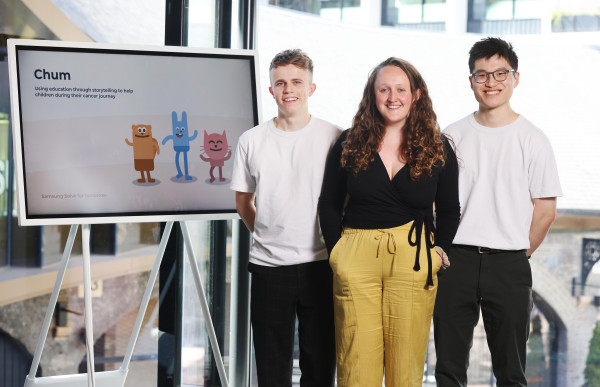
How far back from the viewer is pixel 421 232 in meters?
1.88

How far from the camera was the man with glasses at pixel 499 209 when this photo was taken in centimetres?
208

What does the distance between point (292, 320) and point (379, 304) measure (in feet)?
1.09

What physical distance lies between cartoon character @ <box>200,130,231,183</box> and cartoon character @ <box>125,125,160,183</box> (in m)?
0.19

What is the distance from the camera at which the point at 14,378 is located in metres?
2.81

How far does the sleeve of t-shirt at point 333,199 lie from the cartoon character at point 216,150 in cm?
67

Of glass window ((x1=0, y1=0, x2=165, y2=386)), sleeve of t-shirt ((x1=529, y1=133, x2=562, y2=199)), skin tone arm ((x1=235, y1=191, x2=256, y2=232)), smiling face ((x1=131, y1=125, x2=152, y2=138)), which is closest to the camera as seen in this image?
sleeve of t-shirt ((x1=529, y1=133, x2=562, y2=199))

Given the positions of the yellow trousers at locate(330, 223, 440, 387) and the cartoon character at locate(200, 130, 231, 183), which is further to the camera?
the cartoon character at locate(200, 130, 231, 183)

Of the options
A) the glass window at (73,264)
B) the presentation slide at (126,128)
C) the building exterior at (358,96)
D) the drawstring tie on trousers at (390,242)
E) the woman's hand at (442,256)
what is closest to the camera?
the drawstring tie on trousers at (390,242)

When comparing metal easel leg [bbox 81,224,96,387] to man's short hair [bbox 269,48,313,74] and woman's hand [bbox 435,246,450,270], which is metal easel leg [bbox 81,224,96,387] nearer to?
man's short hair [bbox 269,48,313,74]

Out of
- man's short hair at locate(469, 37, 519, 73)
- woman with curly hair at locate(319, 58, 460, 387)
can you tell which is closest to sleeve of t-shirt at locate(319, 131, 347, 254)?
woman with curly hair at locate(319, 58, 460, 387)

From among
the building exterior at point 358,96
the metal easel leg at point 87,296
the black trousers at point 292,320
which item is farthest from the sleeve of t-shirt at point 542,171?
the metal easel leg at point 87,296

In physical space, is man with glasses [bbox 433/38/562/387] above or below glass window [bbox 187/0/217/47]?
below

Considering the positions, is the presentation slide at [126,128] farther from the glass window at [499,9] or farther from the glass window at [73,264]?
the glass window at [499,9]

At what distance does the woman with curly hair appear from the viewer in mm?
1841
